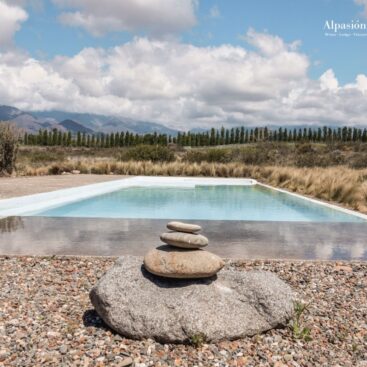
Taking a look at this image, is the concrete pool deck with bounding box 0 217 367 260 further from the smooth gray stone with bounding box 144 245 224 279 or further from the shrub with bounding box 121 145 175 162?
the shrub with bounding box 121 145 175 162

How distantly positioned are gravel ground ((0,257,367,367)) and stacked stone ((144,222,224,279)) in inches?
20.5

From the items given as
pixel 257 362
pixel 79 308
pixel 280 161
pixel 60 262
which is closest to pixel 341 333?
pixel 257 362

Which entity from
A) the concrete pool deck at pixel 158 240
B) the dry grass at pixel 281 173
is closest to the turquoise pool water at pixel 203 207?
the dry grass at pixel 281 173

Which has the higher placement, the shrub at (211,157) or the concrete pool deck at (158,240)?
the shrub at (211,157)

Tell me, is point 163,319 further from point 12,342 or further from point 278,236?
point 278,236

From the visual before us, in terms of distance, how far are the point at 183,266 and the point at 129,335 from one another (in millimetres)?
606

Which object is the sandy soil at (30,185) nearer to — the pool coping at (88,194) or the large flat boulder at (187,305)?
the pool coping at (88,194)

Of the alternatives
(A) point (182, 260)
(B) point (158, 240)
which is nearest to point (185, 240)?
(A) point (182, 260)

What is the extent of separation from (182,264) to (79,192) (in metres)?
8.03

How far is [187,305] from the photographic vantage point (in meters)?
2.83

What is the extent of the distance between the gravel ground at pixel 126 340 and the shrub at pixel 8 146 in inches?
445

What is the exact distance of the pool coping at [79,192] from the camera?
24.9ft

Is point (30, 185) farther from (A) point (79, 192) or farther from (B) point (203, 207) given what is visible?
(B) point (203, 207)

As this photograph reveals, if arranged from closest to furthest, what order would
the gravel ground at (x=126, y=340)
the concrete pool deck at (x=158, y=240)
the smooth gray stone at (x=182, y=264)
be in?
the gravel ground at (x=126, y=340) → the smooth gray stone at (x=182, y=264) → the concrete pool deck at (x=158, y=240)
